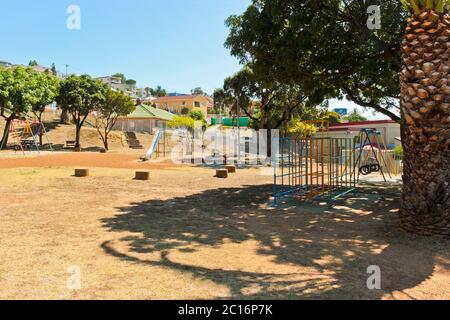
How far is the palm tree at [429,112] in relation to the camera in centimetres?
679

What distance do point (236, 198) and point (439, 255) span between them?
22.4 ft

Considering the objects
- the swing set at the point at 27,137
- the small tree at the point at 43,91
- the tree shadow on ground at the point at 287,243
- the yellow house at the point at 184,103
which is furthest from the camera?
the yellow house at the point at 184,103

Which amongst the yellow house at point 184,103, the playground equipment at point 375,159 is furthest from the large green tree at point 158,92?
the playground equipment at point 375,159

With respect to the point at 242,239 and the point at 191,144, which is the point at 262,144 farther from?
the point at 242,239

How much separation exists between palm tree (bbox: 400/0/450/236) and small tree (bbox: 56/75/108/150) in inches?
1433

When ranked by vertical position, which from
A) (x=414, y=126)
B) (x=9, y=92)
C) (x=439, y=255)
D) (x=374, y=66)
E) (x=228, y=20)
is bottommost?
(x=439, y=255)

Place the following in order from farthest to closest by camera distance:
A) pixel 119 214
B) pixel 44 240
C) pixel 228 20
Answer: pixel 228 20, pixel 119 214, pixel 44 240

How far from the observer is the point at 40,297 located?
4.09 metres

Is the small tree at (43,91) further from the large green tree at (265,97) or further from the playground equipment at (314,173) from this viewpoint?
the playground equipment at (314,173)

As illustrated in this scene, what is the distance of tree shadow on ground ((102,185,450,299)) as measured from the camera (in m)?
4.76

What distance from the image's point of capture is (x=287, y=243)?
683 cm

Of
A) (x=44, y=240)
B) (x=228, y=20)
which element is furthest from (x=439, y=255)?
(x=228, y=20)

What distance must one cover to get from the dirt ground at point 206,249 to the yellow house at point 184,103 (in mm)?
92505

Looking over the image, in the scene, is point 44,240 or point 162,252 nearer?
point 162,252
